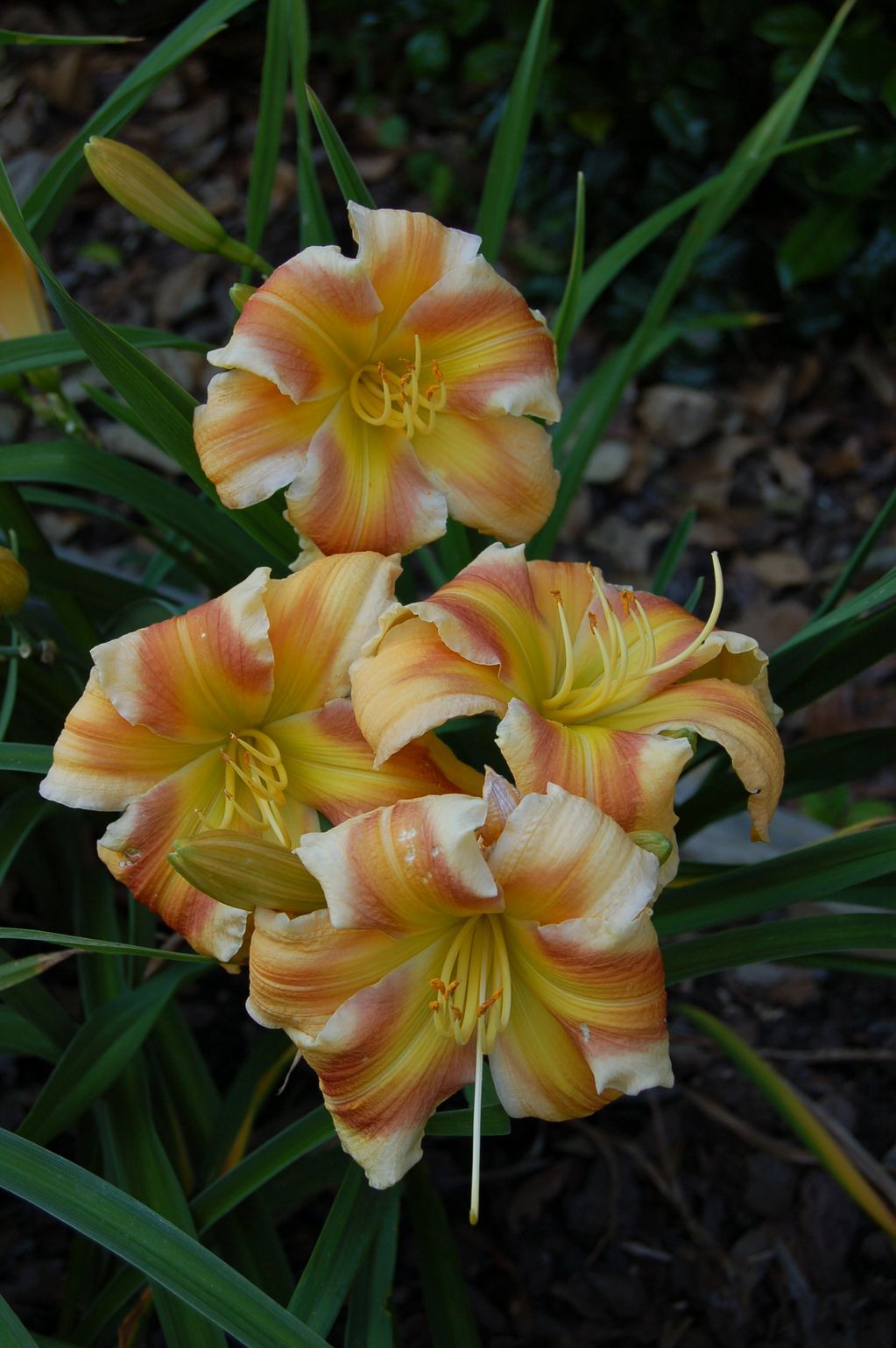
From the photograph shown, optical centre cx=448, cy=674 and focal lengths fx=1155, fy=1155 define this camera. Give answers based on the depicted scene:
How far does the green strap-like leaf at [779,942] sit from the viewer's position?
1005 millimetres

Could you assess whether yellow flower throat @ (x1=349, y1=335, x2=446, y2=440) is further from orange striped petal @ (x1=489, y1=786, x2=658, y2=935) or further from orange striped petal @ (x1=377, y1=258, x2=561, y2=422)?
orange striped petal @ (x1=489, y1=786, x2=658, y2=935)

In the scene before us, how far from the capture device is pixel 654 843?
0.75 m

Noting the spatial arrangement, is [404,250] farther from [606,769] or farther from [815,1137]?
[815,1137]

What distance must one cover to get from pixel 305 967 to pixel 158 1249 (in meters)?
0.25

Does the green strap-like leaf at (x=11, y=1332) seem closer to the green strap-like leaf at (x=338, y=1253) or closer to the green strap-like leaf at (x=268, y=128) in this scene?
the green strap-like leaf at (x=338, y=1253)

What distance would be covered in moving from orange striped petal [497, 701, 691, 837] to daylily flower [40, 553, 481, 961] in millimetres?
88

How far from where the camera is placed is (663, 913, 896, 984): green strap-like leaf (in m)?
1.00

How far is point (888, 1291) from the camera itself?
141cm

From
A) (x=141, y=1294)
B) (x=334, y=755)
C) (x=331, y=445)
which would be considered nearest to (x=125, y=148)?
(x=331, y=445)

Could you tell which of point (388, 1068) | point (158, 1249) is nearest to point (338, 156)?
point (388, 1068)

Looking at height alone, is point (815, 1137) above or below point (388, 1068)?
below

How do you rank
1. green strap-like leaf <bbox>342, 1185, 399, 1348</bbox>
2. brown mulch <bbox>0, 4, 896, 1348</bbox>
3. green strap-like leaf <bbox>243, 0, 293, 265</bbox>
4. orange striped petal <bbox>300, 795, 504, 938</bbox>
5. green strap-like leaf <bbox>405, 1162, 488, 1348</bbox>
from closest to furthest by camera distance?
orange striped petal <bbox>300, 795, 504, 938</bbox>
green strap-like leaf <bbox>342, 1185, 399, 1348</bbox>
green strap-like leaf <bbox>405, 1162, 488, 1348</bbox>
green strap-like leaf <bbox>243, 0, 293, 265</bbox>
brown mulch <bbox>0, 4, 896, 1348</bbox>

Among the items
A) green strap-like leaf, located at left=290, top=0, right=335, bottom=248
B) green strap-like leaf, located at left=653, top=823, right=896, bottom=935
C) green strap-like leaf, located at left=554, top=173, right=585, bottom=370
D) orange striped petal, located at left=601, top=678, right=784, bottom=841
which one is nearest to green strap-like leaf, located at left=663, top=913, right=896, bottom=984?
green strap-like leaf, located at left=653, top=823, right=896, bottom=935

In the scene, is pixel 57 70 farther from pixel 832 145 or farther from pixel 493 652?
pixel 493 652
